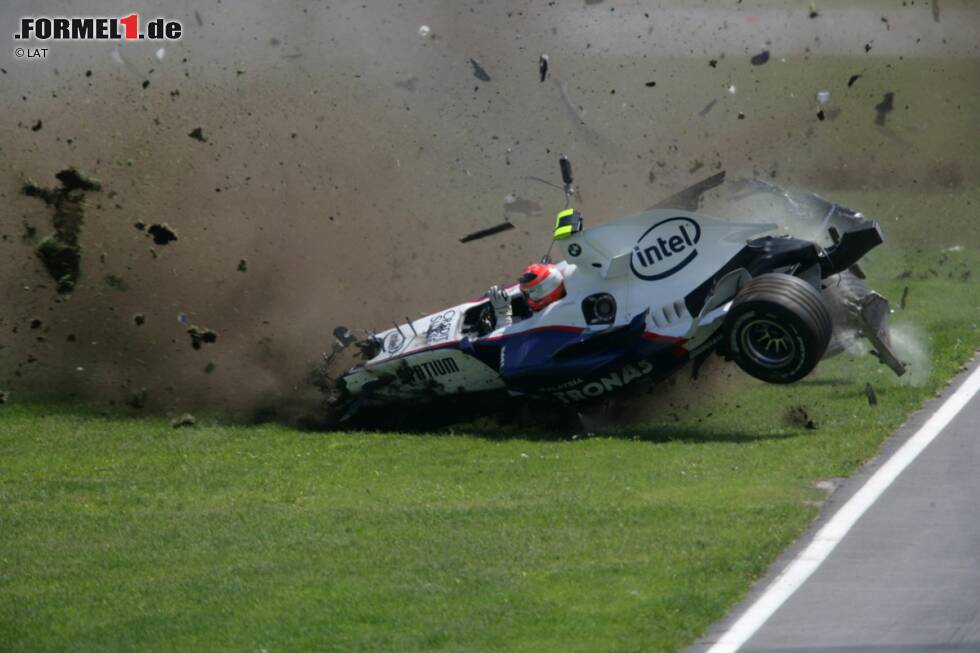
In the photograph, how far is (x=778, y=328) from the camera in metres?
15.9

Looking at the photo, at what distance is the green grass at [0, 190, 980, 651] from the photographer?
1065 cm

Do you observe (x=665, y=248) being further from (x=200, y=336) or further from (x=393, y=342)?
(x=200, y=336)

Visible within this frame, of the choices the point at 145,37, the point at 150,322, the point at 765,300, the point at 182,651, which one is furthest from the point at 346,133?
the point at 182,651

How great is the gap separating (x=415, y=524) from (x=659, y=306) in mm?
4749

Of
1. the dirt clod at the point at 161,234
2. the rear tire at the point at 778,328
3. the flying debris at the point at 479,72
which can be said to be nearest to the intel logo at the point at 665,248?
the rear tire at the point at 778,328

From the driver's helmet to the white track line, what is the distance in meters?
4.19

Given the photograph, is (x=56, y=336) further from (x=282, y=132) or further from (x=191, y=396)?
(x=282, y=132)

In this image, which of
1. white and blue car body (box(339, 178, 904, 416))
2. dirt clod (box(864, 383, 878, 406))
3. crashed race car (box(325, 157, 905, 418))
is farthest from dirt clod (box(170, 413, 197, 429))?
dirt clod (box(864, 383, 878, 406))

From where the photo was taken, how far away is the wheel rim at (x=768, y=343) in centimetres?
1590

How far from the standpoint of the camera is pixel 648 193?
26469 millimetres

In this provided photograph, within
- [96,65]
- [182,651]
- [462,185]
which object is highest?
[96,65]

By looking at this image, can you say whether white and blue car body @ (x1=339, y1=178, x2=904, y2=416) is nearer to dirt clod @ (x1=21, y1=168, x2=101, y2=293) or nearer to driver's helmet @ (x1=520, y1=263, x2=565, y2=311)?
driver's helmet @ (x1=520, y1=263, x2=565, y2=311)

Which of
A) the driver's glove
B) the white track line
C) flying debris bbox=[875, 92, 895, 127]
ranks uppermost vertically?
flying debris bbox=[875, 92, 895, 127]

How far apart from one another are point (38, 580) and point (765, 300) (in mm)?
7494
